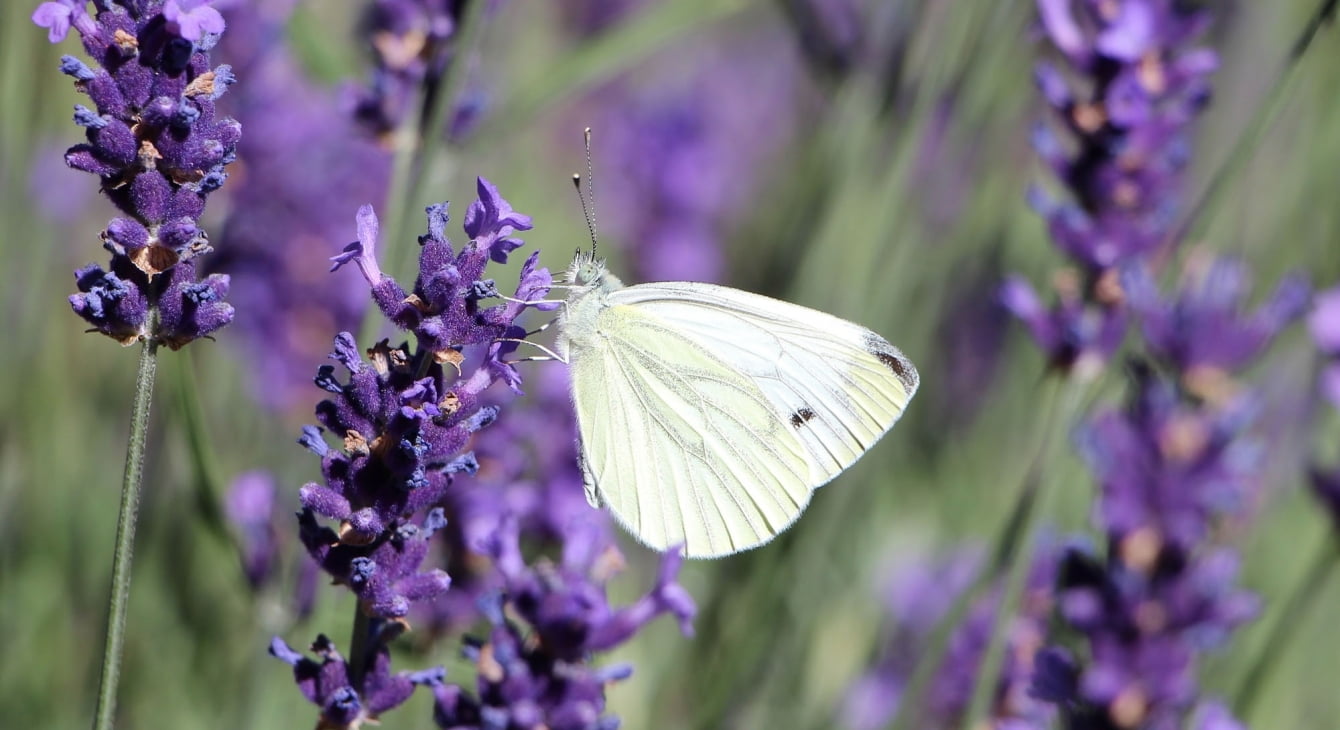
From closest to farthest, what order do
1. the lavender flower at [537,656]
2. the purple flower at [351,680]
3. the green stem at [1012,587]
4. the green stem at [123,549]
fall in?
the green stem at [123,549]
the purple flower at [351,680]
the lavender flower at [537,656]
the green stem at [1012,587]

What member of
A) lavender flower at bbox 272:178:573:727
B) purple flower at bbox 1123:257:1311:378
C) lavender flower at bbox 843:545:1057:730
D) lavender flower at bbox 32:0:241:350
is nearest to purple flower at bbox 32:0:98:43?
lavender flower at bbox 32:0:241:350

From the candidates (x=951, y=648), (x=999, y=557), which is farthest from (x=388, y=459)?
(x=951, y=648)

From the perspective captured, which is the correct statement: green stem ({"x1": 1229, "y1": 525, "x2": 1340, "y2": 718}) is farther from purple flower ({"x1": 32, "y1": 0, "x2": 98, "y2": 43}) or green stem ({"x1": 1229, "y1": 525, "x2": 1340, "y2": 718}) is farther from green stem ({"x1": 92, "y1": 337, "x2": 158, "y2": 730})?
purple flower ({"x1": 32, "y1": 0, "x2": 98, "y2": 43})

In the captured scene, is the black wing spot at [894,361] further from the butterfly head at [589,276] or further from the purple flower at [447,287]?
the purple flower at [447,287]

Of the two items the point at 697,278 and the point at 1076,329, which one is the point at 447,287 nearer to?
the point at 1076,329

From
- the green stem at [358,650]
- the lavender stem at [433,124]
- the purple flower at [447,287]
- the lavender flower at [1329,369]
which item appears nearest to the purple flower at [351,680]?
the green stem at [358,650]

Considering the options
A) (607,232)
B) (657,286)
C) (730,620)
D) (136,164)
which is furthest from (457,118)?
(607,232)
